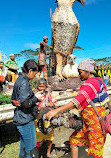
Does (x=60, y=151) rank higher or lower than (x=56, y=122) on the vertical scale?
lower

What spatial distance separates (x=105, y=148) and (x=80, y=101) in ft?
5.11

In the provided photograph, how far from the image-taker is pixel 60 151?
2449 millimetres

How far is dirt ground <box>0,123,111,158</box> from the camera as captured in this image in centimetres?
228

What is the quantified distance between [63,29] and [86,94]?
4959 millimetres

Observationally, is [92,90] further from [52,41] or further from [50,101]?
[52,41]

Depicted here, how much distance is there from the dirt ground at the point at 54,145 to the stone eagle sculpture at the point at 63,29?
10.6 feet

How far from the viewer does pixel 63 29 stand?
5.72 metres

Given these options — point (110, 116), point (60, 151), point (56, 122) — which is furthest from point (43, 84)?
point (60, 151)

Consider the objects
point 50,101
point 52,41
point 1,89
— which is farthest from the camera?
point 52,41

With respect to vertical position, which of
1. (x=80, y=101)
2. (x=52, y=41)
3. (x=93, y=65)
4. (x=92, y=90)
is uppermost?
(x=52, y=41)

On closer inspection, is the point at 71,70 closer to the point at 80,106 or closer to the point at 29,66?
the point at 29,66

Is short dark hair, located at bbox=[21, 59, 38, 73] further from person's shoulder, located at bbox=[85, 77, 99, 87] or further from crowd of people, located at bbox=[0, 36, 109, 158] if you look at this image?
person's shoulder, located at bbox=[85, 77, 99, 87]

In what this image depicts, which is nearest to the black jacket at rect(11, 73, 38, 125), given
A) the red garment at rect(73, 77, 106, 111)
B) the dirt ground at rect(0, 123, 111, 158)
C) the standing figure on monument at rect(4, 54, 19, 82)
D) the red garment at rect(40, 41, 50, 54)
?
the red garment at rect(73, 77, 106, 111)

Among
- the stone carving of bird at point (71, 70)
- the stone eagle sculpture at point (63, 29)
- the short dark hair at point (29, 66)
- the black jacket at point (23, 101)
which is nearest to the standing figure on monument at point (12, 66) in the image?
the stone eagle sculpture at point (63, 29)
